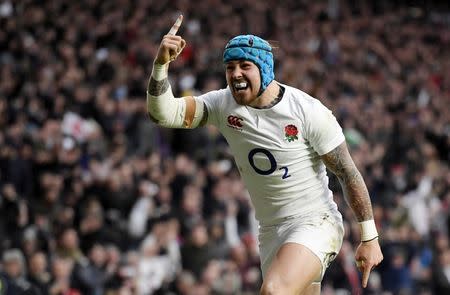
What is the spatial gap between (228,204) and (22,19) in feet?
15.4

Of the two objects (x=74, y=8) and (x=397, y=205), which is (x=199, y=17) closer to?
(x=74, y=8)

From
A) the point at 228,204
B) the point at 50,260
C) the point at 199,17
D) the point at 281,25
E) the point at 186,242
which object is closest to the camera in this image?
the point at 50,260

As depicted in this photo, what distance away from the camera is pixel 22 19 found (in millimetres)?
15609

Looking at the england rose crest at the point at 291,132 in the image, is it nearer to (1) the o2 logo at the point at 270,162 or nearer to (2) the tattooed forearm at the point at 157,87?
(1) the o2 logo at the point at 270,162

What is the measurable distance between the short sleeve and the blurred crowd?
0.55 metres

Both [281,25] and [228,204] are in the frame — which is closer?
[228,204]

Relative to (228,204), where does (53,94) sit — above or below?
above

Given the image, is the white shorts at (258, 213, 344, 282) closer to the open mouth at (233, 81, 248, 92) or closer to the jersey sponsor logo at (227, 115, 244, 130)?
the jersey sponsor logo at (227, 115, 244, 130)

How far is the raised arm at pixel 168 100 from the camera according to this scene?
248 inches

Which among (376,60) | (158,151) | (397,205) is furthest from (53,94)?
(376,60)

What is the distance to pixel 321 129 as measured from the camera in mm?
6453

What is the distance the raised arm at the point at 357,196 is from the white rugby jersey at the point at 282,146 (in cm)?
8

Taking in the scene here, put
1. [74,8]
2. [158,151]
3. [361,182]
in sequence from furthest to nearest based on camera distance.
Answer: [74,8], [158,151], [361,182]

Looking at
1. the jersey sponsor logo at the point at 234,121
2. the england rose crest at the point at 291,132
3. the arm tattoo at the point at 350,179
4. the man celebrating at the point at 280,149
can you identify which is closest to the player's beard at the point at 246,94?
the man celebrating at the point at 280,149
